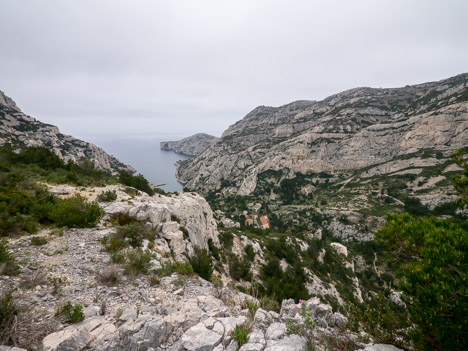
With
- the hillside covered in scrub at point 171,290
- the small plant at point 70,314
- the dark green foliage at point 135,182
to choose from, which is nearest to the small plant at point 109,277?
the hillside covered in scrub at point 171,290

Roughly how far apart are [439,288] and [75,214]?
1227cm

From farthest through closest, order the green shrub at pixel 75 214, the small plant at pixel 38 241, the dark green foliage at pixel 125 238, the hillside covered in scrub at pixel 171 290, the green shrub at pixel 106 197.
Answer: the green shrub at pixel 106 197 → the green shrub at pixel 75 214 → the dark green foliage at pixel 125 238 → the small plant at pixel 38 241 → the hillside covered in scrub at pixel 171 290

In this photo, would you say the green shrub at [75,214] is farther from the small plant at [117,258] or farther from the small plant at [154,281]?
the small plant at [154,281]

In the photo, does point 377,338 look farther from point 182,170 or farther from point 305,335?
point 182,170

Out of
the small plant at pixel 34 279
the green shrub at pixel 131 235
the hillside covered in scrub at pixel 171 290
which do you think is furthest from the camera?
the green shrub at pixel 131 235

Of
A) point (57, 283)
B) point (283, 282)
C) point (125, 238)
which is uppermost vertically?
point (57, 283)

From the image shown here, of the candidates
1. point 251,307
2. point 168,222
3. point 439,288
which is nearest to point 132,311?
point 251,307

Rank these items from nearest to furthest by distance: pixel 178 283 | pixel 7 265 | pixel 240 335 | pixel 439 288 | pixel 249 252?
pixel 439 288
pixel 240 335
pixel 7 265
pixel 178 283
pixel 249 252

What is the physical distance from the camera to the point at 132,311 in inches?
174

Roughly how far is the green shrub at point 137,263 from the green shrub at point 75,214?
12.5ft

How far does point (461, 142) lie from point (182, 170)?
6236 inches

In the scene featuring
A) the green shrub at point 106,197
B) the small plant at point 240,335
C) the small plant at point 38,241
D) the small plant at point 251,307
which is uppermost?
the green shrub at point 106,197

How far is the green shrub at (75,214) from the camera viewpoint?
851cm

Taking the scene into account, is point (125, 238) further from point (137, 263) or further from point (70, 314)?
point (70, 314)
